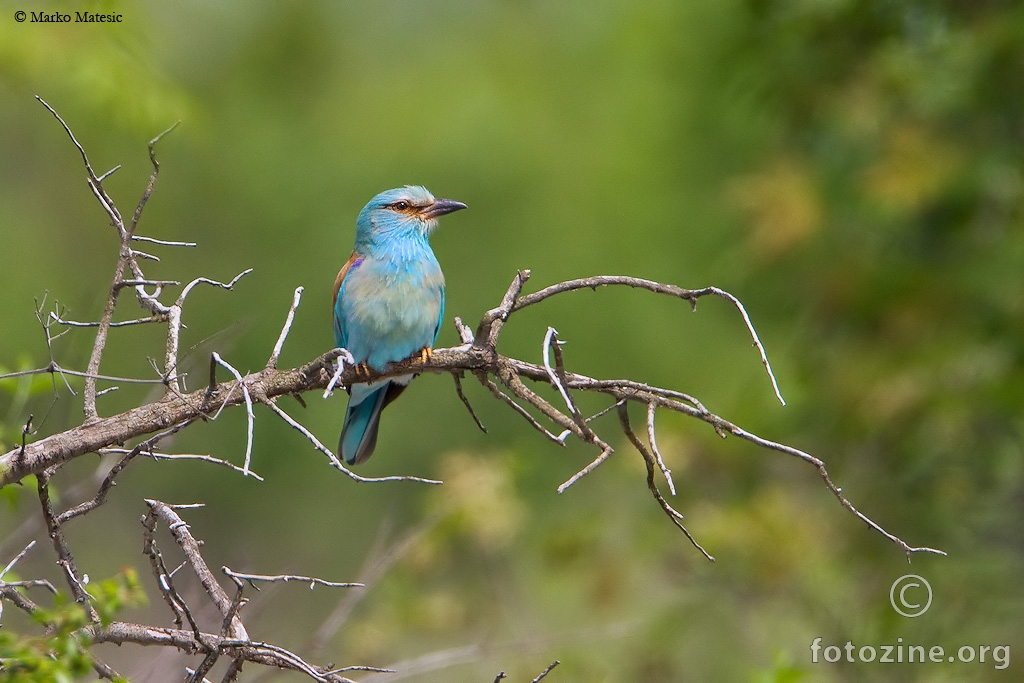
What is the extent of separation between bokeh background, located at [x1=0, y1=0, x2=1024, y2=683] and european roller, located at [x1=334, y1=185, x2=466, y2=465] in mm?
504

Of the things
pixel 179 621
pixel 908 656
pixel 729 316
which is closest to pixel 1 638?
pixel 179 621

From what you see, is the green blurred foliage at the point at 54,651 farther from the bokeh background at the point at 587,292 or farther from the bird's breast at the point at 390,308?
the bird's breast at the point at 390,308

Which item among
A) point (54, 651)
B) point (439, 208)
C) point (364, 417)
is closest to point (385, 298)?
point (364, 417)

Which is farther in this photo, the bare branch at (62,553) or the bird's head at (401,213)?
the bird's head at (401,213)

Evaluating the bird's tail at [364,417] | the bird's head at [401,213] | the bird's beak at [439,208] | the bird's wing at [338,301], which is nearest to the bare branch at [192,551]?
the bird's tail at [364,417]

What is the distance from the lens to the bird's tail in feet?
14.9

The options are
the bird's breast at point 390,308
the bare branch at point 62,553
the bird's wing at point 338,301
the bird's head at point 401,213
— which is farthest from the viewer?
the bird's head at point 401,213

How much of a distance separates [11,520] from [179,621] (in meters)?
6.93

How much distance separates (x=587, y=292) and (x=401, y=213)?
639 centimetres

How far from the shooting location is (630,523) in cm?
763

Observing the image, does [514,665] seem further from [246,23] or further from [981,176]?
[246,23]

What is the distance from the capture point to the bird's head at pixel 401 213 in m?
4.77

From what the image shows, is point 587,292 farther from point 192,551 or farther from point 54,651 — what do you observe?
point 54,651

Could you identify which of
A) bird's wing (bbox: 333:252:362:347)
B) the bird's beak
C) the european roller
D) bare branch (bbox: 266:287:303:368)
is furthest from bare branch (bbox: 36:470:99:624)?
the bird's beak
